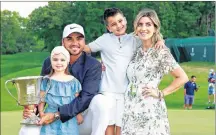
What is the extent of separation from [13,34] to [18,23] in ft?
2.18

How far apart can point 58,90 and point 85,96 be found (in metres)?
0.24

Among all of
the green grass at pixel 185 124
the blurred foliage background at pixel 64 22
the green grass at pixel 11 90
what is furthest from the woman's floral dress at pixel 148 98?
the blurred foliage background at pixel 64 22

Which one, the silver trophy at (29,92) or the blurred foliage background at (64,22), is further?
the blurred foliage background at (64,22)

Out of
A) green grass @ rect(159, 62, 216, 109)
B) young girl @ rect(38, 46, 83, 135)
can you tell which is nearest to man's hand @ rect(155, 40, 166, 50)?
young girl @ rect(38, 46, 83, 135)

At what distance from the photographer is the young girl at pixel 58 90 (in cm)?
408

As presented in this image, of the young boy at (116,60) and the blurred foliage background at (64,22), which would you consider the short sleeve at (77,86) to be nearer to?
the young boy at (116,60)

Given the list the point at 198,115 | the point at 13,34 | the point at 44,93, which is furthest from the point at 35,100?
the point at 13,34

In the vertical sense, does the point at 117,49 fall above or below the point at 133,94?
above

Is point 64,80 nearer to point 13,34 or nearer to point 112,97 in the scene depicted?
point 112,97

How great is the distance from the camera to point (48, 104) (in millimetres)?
4152

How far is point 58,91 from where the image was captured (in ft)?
13.4

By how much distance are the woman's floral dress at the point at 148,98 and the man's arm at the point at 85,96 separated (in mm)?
340

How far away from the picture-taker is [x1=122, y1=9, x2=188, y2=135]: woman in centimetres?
401

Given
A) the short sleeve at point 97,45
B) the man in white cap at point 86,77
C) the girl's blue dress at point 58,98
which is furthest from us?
the short sleeve at point 97,45
